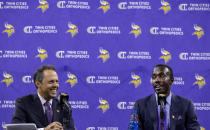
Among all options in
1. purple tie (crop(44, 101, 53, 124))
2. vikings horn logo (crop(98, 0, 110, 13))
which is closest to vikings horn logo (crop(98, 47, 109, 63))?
vikings horn logo (crop(98, 0, 110, 13))

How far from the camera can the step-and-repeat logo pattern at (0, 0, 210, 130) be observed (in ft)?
16.2

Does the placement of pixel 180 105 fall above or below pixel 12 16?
below

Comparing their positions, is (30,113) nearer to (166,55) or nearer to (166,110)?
(166,110)

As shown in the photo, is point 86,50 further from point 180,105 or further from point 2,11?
point 180,105

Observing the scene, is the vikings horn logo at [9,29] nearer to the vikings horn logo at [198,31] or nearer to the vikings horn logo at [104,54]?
the vikings horn logo at [104,54]

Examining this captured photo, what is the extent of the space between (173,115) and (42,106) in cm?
133

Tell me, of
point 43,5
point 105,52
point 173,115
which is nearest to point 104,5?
point 105,52

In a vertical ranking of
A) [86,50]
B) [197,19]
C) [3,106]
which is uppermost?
[197,19]

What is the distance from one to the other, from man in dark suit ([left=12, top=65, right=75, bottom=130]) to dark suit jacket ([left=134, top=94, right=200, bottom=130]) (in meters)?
0.73

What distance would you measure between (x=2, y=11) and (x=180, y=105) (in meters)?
3.42

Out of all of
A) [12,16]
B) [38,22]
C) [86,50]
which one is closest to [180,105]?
[86,50]

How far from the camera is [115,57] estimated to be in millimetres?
4969

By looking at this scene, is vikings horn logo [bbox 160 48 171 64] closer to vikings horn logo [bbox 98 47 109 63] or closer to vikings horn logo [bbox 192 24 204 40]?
vikings horn logo [bbox 192 24 204 40]

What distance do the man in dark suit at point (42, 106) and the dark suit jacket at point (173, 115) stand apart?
732 millimetres
